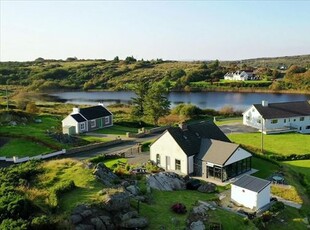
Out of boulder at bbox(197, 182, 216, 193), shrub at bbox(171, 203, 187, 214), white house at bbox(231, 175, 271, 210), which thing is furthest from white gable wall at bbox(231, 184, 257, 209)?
shrub at bbox(171, 203, 187, 214)

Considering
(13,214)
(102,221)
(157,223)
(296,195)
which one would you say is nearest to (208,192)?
(296,195)

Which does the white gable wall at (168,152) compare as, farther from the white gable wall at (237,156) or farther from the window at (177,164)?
the white gable wall at (237,156)

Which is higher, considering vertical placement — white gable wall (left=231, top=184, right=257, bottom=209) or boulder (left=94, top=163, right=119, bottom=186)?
boulder (left=94, top=163, right=119, bottom=186)

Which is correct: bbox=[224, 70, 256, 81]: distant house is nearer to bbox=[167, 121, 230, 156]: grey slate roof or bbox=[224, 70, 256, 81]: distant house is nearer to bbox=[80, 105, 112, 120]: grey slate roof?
bbox=[80, 105, 112, 120]: grey slate roof

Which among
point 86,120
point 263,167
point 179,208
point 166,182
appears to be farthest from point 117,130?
point 179,208

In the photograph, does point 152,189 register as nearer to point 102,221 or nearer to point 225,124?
point 102,221

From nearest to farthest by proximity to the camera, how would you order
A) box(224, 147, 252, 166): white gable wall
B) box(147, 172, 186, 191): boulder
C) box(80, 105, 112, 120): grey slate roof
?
box(147, 172, 186, 191): boulder < box(224, 147, 252, 166): white gable wall < box(80, 105, 112, 120): grey slate roof

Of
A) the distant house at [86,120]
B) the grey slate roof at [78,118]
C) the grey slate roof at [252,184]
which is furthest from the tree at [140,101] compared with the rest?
the grey slate roof at [252,184]

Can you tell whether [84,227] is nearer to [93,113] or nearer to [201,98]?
[93,113]
